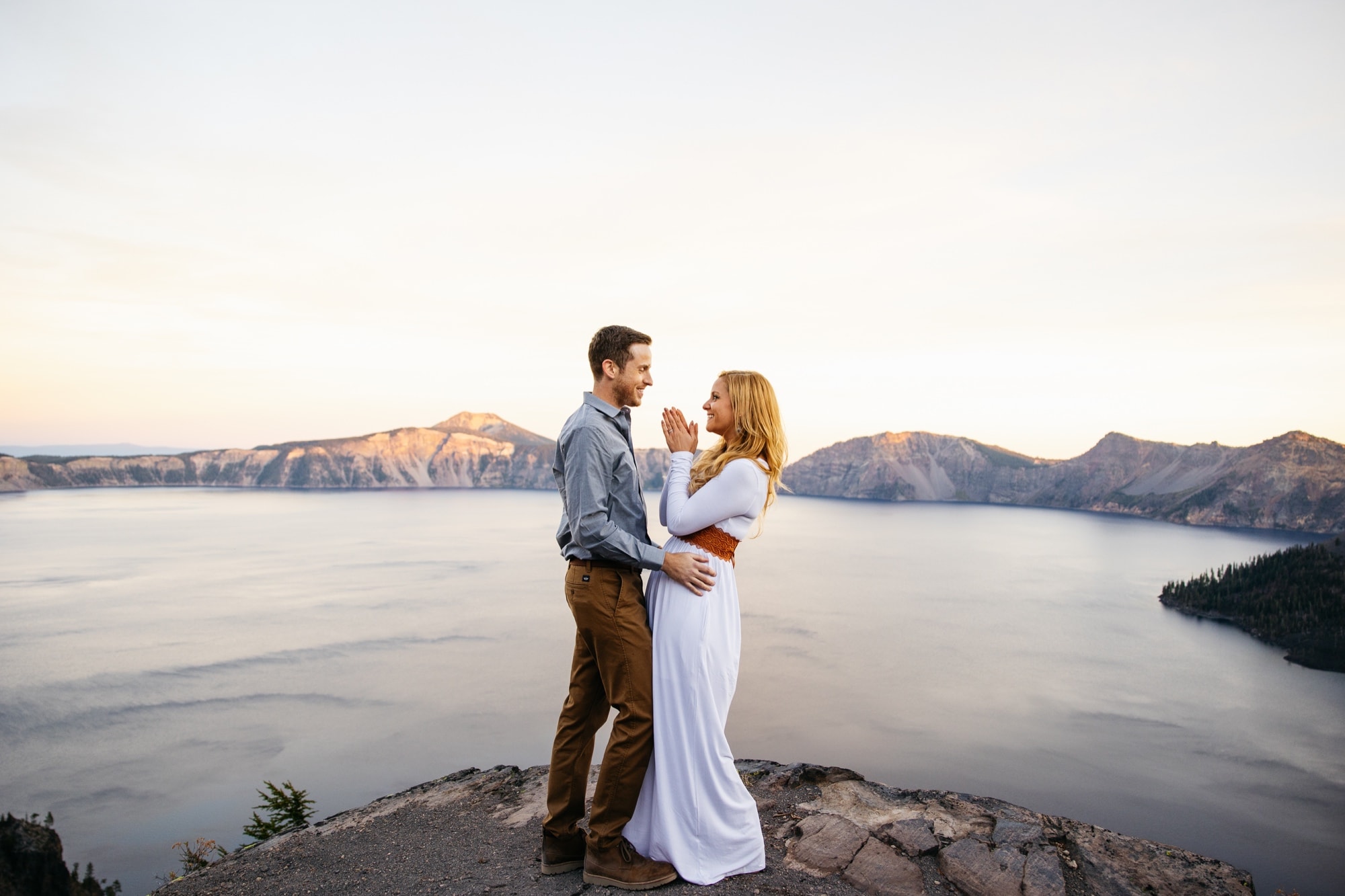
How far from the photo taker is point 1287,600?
4762 centimetres

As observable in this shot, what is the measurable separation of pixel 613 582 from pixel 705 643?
0.55m

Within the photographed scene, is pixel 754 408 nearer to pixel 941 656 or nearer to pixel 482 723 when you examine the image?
pixel 482 723

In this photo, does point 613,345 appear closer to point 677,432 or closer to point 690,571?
point 677,432

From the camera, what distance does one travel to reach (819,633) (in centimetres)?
4109

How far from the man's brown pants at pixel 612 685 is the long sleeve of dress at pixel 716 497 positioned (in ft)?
1.32

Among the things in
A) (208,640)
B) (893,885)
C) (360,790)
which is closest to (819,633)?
(360,790)

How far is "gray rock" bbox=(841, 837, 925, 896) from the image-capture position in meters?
3.88

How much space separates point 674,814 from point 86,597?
5526cm

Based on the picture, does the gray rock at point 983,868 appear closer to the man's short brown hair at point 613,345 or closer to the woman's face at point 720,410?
the woman's face at point 720,410

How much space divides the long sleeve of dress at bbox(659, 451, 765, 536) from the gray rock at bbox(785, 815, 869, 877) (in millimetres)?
2026

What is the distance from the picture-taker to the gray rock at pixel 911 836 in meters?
4.32

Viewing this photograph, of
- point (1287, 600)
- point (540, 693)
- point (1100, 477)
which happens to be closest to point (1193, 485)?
point (1100, 477)

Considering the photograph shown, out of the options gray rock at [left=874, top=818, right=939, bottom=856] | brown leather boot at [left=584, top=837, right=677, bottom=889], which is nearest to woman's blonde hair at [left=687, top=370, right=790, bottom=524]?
brown leather boot at [left=584, top=837, right=677, bottom=889]

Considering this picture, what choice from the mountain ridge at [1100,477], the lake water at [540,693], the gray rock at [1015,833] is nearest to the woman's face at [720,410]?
the gray rock at [1015,833]
